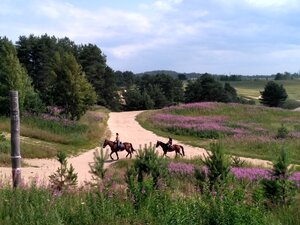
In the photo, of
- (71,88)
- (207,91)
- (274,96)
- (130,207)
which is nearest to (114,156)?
(71,88)

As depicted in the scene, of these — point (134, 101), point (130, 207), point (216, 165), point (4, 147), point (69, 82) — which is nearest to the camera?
point (130, 207)

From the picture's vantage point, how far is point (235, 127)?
41.1 metres

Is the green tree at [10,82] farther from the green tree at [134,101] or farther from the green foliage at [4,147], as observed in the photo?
the green tree at [134,101]

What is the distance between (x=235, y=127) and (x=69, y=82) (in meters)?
14.7

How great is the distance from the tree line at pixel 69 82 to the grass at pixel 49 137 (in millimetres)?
2314

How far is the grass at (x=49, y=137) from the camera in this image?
25.0 meters

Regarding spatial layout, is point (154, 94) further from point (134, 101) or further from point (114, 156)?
point (114, 156)

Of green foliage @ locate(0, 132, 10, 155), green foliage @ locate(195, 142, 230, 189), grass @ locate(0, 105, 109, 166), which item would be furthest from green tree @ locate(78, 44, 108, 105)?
green foliage @ locate(195, 142, 230, 189)

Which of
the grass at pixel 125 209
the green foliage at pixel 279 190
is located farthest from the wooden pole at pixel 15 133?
the green foliage at pixel 279 190

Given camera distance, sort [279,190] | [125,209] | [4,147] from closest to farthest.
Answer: [125,209], [279,190], [4,147]

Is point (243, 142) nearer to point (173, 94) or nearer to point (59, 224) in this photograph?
point (59, 224)

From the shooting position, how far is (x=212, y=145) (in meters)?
12.1

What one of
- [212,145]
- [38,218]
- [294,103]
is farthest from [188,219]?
[294,103]

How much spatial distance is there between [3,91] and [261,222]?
30.7 metres
